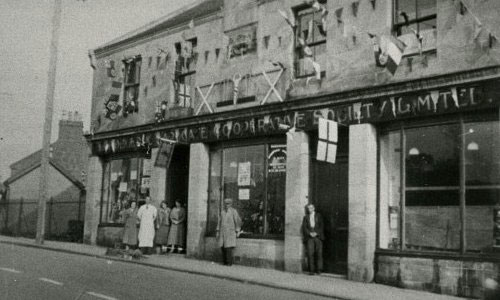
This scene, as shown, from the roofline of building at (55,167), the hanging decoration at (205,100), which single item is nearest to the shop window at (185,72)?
the hanging decoration at (205,100)

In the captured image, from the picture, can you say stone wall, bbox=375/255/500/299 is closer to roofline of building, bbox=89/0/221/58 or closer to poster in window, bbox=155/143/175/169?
poster in window, bbox=155/143/175/169

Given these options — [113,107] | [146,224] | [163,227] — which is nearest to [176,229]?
[163,227]

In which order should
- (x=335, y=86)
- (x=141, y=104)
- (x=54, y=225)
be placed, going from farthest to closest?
(x=54, y=225)
(x=141, y=104)
(x=335, y=86)

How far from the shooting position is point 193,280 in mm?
A: 12258

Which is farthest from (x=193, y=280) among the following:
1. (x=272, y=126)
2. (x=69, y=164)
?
(x=69, y=164)

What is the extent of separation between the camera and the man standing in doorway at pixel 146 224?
1739 centimetres

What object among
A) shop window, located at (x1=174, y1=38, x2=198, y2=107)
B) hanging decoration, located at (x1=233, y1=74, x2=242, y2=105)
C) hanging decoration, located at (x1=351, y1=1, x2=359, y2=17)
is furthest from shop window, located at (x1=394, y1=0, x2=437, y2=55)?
shop window, located at (x1=174, y1=38, x2=198, y2=107)

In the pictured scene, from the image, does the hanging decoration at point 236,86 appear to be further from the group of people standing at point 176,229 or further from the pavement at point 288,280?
the pavement at point 288,280

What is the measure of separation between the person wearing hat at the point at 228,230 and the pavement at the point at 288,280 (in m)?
0.39

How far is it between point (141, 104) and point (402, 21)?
10.3 m

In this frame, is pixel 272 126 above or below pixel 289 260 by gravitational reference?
above

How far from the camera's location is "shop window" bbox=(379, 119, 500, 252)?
1120cm

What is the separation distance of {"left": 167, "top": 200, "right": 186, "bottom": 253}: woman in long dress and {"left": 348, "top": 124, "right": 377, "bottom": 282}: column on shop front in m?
6.76

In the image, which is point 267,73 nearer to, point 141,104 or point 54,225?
point 141,104
